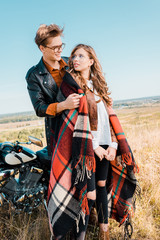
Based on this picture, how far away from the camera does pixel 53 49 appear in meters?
1.94

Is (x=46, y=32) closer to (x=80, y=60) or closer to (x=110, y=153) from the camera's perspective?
(x=80, y=60)

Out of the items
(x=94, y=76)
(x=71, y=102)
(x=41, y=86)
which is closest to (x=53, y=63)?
(x=41, y=86)

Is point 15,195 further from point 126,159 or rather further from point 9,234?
point 126,159

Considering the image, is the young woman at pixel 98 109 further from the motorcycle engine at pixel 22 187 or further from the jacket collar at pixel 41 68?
the motorcycle engine at pixel 22 187

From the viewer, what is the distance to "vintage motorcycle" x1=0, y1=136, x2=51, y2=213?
229cm

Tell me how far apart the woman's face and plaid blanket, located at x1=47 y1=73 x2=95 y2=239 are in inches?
6.5

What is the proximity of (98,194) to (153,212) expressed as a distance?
1.09 metres

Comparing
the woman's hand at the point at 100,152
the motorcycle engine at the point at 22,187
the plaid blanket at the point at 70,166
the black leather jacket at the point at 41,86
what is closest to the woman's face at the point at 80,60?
the plaid blanket at the point at 70,166

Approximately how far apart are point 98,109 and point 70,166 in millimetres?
602

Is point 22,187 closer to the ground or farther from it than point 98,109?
closer to the ground

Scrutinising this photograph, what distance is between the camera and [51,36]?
6.26 feet

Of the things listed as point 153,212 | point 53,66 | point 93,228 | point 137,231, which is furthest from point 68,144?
point 153,212

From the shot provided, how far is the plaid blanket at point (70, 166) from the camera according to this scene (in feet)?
5.65

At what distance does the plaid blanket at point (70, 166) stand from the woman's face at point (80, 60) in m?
0.17
